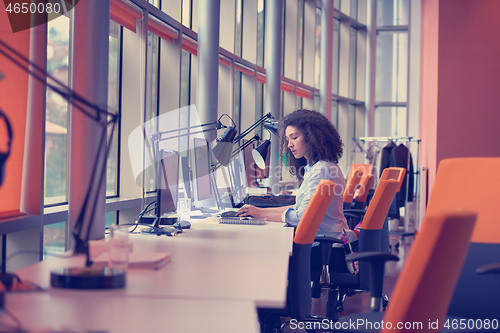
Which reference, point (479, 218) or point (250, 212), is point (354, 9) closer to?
point (250, 212)

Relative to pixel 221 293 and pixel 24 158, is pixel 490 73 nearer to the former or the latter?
pixel 24 158

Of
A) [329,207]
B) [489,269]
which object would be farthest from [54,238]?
[489,269]

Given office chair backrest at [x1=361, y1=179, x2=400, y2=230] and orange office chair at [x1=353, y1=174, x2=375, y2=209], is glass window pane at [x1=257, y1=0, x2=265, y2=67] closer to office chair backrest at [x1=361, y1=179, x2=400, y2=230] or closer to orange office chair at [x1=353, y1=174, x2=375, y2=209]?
orange office chair at [x1=353, y1=174, x2=375, y2=209]

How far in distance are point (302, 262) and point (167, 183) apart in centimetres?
79

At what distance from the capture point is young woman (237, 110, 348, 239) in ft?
10.7

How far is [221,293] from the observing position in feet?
4.97

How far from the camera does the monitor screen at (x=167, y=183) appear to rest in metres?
2.77

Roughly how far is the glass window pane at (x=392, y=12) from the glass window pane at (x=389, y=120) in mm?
1958

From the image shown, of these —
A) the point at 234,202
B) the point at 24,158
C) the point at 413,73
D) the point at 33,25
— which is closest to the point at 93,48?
the point at 33,25

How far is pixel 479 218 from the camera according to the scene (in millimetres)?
2232

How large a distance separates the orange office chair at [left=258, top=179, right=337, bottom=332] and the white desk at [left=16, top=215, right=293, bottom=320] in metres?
0.08

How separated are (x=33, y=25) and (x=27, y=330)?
227 centimetres

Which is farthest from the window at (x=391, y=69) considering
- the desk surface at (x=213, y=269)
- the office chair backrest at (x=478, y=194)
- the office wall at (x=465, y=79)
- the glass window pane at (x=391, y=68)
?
the office chair backrest at (x=478, y=194)

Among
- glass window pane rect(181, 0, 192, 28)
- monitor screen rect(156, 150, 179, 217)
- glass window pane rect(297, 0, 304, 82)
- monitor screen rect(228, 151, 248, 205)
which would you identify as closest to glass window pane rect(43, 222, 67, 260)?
monitor screen rect(156, 150, 179, 217)
